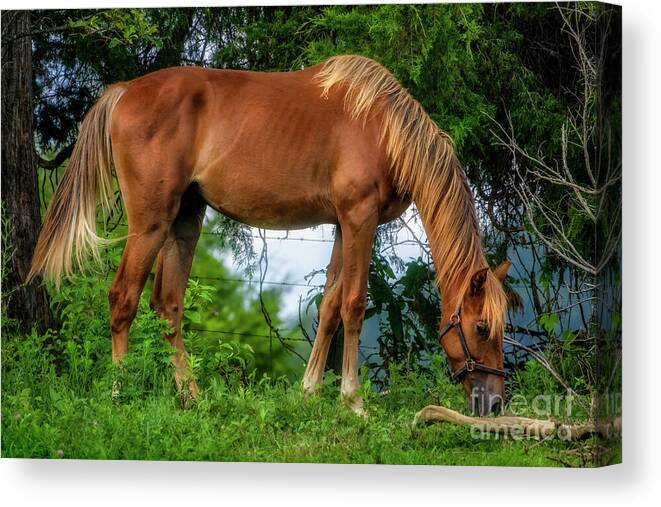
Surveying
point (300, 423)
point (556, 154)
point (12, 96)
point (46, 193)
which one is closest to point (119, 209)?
point (46, 193)

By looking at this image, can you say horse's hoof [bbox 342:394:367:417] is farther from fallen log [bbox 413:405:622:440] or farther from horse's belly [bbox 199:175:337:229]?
horse's belly [bbox 199:175:337:229]

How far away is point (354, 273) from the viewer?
615cm

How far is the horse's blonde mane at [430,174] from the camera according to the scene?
19.7 ft

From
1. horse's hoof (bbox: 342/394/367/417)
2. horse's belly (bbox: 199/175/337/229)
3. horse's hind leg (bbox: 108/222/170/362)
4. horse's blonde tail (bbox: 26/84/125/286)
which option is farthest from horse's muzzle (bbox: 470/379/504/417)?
horse's blonde tail (bbox: 26/84/125/286)

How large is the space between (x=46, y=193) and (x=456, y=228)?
89.0 inches

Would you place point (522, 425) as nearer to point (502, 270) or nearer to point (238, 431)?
point (502, 270)

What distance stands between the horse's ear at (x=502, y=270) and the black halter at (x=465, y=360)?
26cm

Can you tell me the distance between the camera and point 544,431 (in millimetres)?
5773

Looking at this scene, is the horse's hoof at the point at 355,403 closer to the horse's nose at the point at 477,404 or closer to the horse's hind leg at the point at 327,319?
the horse's hind leg at the point at 327,319

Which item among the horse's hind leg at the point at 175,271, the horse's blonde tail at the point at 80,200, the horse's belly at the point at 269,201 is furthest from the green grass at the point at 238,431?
the horse's belly at the point at 269,201

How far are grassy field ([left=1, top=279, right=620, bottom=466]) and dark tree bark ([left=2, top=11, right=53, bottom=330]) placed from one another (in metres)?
0.13

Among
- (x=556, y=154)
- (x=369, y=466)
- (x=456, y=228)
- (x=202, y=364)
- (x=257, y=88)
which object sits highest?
(x=257, y=88)

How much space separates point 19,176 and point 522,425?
3.02 m

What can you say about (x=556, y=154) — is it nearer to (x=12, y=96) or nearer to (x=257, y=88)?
(x=257, y=88)
